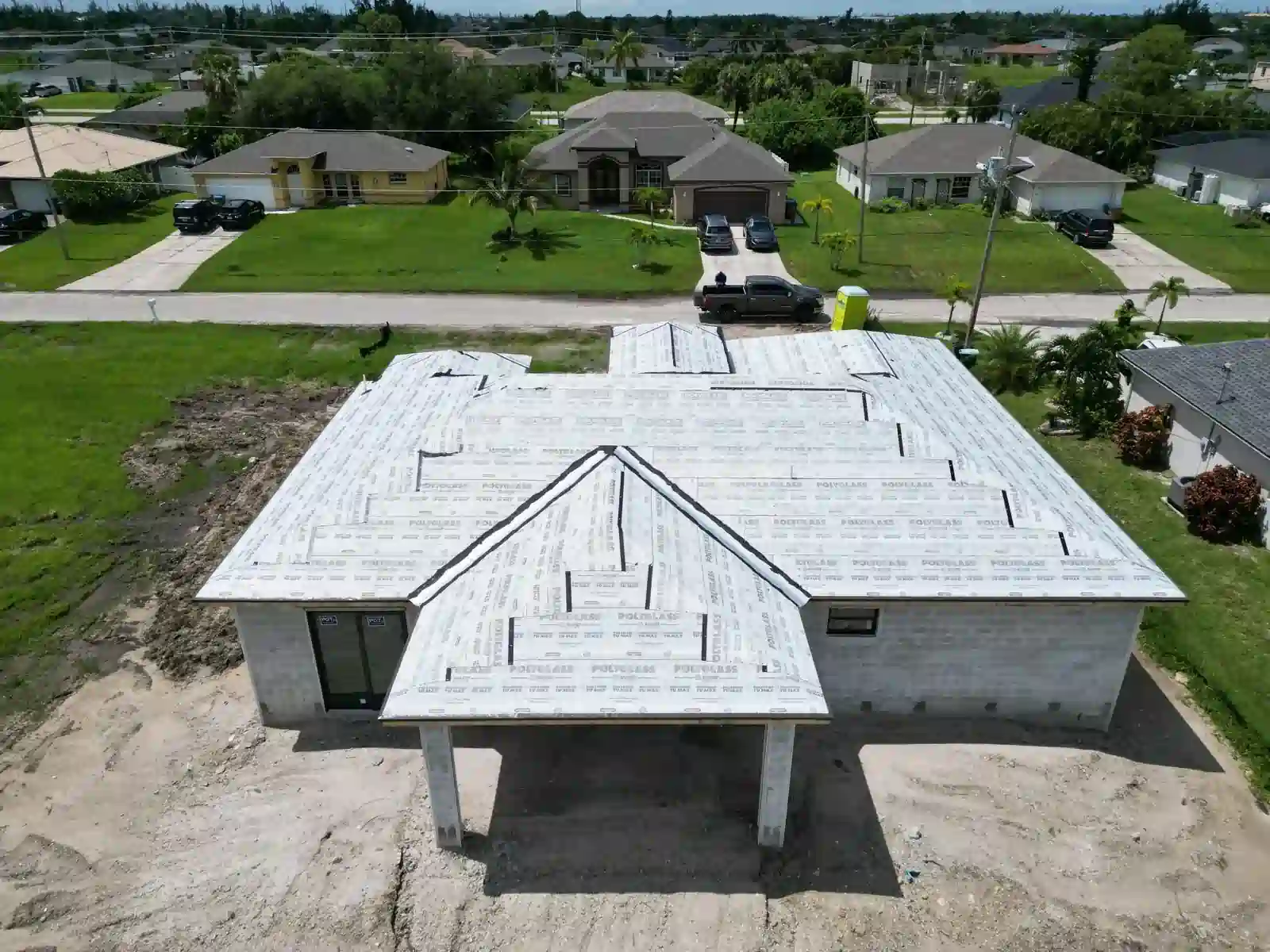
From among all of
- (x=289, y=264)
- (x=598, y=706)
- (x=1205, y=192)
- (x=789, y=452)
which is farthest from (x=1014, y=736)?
(x=1205, y=192)

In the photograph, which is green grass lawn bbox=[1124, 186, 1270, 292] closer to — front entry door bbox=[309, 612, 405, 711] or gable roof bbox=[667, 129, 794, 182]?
gable roof bbox=[667, 129, 794, 182]

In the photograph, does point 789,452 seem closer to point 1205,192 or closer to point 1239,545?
point 1239,545

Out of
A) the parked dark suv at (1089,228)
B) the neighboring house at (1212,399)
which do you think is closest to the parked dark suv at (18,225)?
the neighboring house at (1212,399)

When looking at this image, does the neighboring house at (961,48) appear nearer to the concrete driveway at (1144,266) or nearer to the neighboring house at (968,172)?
the neighboring house at (968,172)

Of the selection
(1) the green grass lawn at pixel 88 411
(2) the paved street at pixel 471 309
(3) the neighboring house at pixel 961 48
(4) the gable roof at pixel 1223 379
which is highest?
(3) the neighboring house at pixel 961 48

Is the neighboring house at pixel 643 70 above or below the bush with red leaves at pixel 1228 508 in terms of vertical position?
above

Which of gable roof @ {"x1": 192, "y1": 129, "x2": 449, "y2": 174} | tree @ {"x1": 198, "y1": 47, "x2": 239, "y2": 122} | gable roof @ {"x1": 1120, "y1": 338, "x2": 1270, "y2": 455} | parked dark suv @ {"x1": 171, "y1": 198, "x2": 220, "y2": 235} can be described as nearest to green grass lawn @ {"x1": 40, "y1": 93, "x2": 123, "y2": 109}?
tree @ {"x1": 198, "y1": 47, "x2": 239, "y2": 122}

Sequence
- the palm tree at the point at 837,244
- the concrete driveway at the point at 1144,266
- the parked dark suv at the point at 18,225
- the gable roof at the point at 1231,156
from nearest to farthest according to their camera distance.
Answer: the concrete driveway at the point at 1144,266 < the palm tree at the point at 837,244 < the parked dark suv at the point at 18,225 < the gable roof at the point at 1231,156
